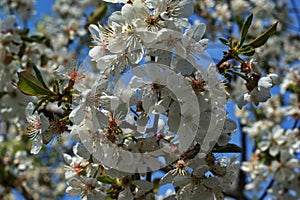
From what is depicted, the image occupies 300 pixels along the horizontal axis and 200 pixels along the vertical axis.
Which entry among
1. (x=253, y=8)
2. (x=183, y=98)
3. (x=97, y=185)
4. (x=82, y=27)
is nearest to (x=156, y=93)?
(x=183, y=98)

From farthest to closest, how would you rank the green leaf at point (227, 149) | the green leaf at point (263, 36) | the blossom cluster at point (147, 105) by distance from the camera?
the green leaf at point (263, 36) → the green leaf at point (227, 149) → the blossom cluster at point (147, 105)

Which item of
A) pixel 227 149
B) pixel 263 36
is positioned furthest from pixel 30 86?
pixel 263 36

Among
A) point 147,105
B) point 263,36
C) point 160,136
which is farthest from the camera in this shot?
point 263,36

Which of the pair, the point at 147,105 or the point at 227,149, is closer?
the point at 147,105

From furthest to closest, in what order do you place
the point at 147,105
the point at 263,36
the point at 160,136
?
the point at 263,36 < the point at 160,136 < the point at 147,105

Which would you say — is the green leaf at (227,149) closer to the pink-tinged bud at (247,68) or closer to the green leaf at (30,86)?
the pink-tinged bud at (247,68)

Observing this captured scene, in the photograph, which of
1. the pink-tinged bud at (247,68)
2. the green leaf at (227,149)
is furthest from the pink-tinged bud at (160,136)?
the pink-tinged bud at (247,68)

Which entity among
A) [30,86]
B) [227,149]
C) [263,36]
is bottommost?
[227,149]

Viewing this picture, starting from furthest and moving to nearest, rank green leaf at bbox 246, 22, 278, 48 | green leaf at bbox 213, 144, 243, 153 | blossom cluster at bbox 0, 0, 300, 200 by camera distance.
Result: green leaf at bbox 246, 22, 278, 48 → green leaf at bbox 213, 144, 243, 153 → blossom cluster at bbox 0, 0, 300, 200

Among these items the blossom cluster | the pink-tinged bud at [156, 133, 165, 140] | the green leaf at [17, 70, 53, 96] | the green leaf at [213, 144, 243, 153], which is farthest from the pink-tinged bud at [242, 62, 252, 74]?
the green leaf at [17, 70, 53, 96]

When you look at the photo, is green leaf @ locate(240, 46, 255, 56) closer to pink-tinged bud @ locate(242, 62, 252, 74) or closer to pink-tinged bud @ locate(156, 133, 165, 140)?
pink-tinged bud @ locate(242, 62, 252, 74)

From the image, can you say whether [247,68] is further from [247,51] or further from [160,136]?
[160,136]

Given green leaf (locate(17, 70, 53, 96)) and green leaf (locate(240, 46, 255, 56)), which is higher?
green leaf (locate(240, 46, 255, 56))
